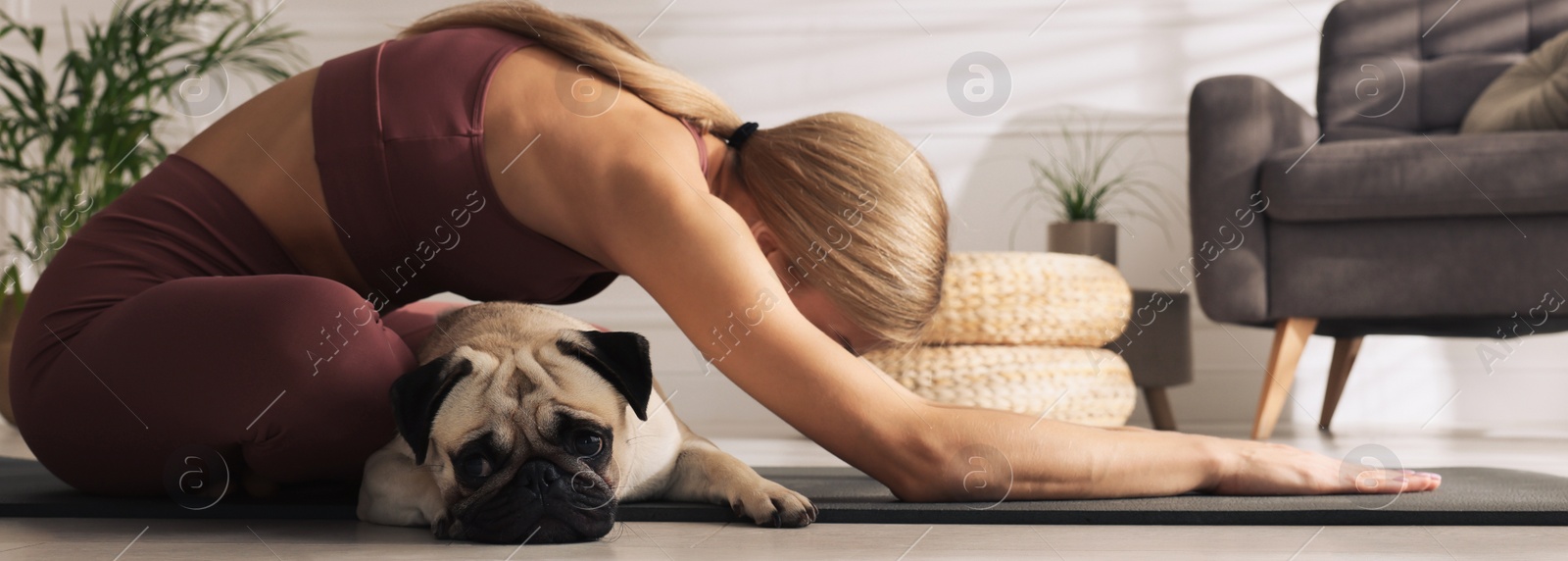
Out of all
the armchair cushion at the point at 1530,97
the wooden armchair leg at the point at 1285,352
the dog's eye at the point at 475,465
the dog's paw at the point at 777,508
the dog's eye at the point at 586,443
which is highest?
the armchair cushion at the point at 1530,97

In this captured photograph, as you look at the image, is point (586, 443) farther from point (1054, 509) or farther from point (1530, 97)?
point (1530, 97)

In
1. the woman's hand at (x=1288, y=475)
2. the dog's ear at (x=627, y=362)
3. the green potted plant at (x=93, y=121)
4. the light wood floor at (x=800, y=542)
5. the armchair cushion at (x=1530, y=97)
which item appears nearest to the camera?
the light wood floor at (x=800, y=542)

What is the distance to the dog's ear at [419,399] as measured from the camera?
97 centimetres

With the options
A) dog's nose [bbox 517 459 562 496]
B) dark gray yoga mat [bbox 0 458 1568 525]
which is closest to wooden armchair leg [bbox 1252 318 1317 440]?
dark gray yoga mat [bbox 0 458 1568 525]

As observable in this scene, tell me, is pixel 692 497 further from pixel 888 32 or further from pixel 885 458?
pixel 888 32

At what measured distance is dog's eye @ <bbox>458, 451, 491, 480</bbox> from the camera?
3.22 ft

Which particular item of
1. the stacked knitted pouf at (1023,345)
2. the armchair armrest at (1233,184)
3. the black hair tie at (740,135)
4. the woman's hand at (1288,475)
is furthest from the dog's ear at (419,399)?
the armchair armrest at (1233,184)

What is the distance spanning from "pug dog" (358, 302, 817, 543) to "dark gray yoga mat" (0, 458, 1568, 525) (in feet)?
0.23

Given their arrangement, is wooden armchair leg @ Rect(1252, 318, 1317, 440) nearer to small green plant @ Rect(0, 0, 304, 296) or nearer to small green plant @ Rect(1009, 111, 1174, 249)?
small green plant @ Rect(1009, 111, 1174, 249)

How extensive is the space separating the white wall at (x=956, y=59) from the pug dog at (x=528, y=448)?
6.93 feet

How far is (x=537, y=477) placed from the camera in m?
0.95

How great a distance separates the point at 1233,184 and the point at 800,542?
1739 mm

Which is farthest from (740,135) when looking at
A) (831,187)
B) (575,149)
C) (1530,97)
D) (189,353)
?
(1530,97)

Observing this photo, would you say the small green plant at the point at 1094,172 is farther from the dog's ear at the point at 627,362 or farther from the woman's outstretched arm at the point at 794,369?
the dog's ear at the point at 627,362
